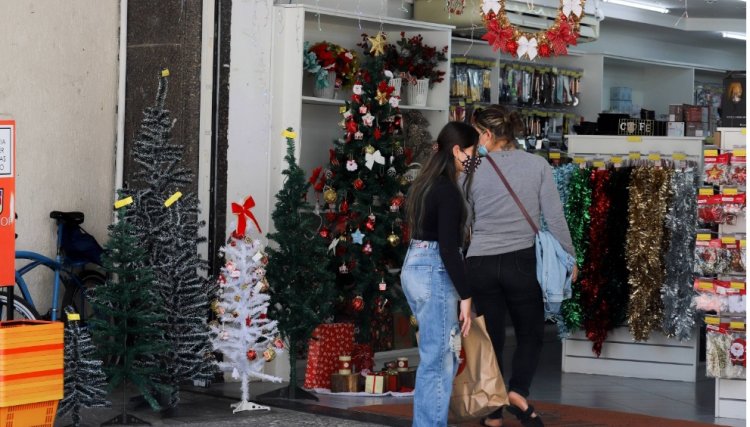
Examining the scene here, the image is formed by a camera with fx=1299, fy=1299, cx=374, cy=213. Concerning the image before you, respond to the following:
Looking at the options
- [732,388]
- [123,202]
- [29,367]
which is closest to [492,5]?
[123,202]

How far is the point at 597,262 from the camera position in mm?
8820

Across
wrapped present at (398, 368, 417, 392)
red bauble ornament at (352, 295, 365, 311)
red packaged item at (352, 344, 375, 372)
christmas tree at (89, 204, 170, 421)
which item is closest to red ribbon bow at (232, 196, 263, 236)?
christmas tree at (89, 204, 170, 421)

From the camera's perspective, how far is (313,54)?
8.70 m

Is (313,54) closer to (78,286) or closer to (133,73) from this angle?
(133,73)

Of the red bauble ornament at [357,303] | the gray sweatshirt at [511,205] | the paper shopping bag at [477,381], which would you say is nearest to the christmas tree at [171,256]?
the red bauble ornament at [357,303]

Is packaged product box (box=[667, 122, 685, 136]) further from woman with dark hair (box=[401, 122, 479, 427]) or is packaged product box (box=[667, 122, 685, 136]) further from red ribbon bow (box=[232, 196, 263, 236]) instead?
woman with dark hair (box=[401, 122, 479, 427])

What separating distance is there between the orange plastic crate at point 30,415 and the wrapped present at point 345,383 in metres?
2.10

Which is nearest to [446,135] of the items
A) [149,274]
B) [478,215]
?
[478,215]

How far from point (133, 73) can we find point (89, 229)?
104cm

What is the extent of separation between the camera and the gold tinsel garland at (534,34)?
785 cm

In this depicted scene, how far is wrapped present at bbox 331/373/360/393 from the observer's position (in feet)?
26.1

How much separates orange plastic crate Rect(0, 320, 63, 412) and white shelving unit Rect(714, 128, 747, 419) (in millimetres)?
3802

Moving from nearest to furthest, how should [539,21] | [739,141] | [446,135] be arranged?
[446,135] → [739,141] → [539,21]

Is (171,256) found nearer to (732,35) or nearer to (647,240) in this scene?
(647,240)
